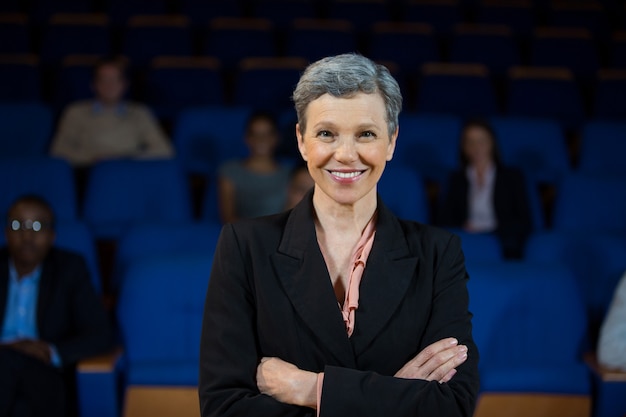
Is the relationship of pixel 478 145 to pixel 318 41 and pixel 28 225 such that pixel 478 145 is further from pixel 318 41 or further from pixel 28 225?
pixel 28 225

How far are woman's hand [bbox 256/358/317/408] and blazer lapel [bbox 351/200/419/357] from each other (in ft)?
0.21

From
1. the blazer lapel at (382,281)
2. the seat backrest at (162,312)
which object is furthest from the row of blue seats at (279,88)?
the blazer lapel at (382,281)

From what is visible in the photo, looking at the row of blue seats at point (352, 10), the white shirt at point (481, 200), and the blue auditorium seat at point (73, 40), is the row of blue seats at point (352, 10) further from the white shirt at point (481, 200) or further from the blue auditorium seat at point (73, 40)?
the white shirt at point (481, 200)

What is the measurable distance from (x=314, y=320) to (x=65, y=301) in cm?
111

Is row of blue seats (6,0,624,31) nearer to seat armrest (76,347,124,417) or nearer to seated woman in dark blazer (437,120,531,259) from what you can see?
seated woman in dark blazer (437,120,531,259)

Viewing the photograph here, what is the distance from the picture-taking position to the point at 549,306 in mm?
1746

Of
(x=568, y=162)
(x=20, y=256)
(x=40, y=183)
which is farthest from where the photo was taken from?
(x=568, y=162)

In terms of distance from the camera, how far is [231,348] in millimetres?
885

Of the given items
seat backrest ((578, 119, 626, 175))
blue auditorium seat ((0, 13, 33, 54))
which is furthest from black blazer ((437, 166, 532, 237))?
blue auditorium seat ((0, 13, 33, 54))

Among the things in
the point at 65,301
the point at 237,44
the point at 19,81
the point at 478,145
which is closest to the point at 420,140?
the point at 478,145

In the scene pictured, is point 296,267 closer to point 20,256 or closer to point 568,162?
point 20,256

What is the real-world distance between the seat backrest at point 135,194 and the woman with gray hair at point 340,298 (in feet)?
5.12

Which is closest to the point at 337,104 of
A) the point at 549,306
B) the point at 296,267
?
the point at 296,267

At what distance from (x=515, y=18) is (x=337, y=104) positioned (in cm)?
344
